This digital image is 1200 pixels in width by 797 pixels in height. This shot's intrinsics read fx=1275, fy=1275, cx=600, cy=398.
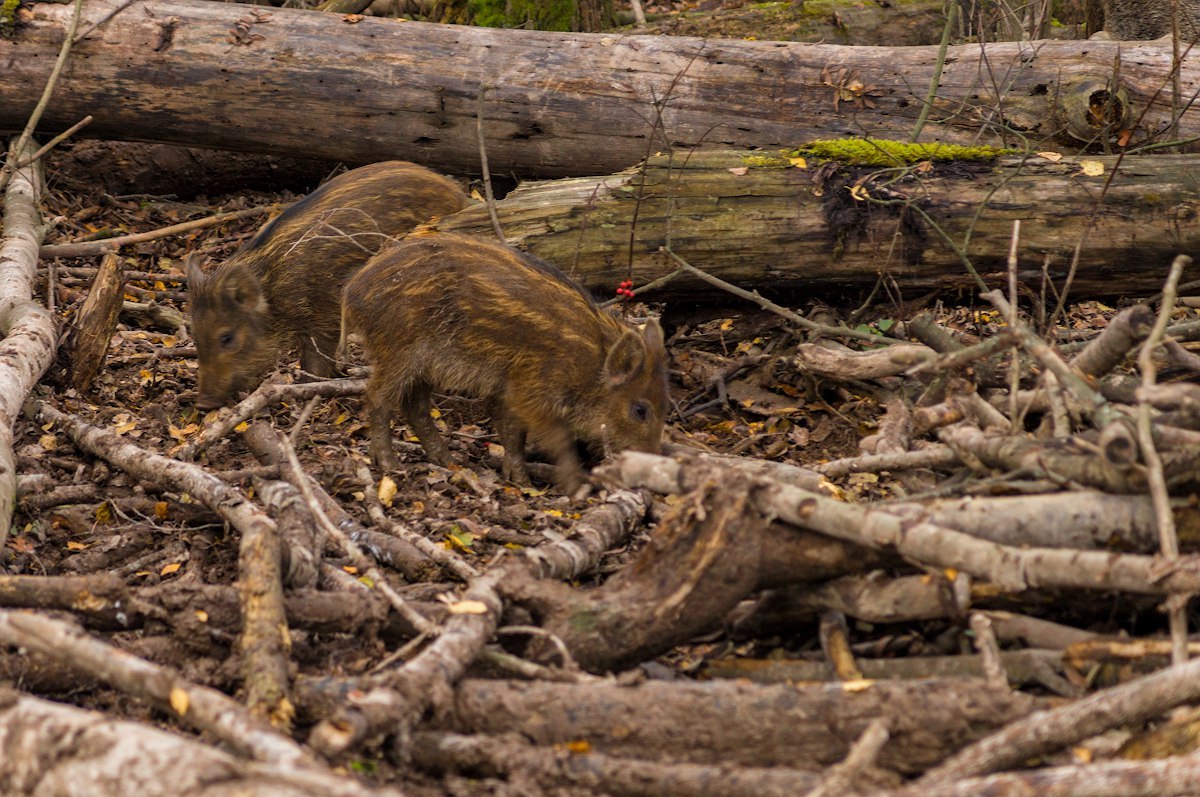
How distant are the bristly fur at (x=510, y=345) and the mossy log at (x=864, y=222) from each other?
0.66 m

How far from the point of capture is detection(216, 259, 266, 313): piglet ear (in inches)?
299

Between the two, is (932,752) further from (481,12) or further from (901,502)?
(481,12)

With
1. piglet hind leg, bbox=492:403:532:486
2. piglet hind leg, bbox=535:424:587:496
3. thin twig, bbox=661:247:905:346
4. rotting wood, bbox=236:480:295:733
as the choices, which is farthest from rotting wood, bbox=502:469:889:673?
piglet hind leg, bbox=492:403:532:486

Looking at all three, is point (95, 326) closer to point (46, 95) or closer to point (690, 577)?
point (46, 95)

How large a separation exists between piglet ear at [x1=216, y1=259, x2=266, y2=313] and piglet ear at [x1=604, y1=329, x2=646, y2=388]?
2.50 meters

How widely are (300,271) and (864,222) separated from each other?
343 centimetres

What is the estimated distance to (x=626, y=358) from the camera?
644cm

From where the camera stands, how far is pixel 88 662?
3219 millimetres

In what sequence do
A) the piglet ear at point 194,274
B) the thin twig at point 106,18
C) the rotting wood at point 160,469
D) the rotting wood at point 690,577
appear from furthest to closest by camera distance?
the thin twig at point 106,18 < the piglet ear at point 194,274 < the rotting wood at point 160,469 < the rotting wood at point 690,577

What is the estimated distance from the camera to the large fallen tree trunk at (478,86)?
841cm

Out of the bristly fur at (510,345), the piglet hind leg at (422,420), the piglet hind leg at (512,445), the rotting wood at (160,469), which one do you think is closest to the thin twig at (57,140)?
the rotting wood at (160,469)

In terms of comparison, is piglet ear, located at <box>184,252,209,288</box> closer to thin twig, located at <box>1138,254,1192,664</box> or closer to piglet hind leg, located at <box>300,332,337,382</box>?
piglet hind leg, located at <box>300,332,337,382</box>

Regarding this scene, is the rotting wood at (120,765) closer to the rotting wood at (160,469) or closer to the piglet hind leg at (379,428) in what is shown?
the rotting wood at (160,469)

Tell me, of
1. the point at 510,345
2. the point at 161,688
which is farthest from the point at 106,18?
the point at 161,688
